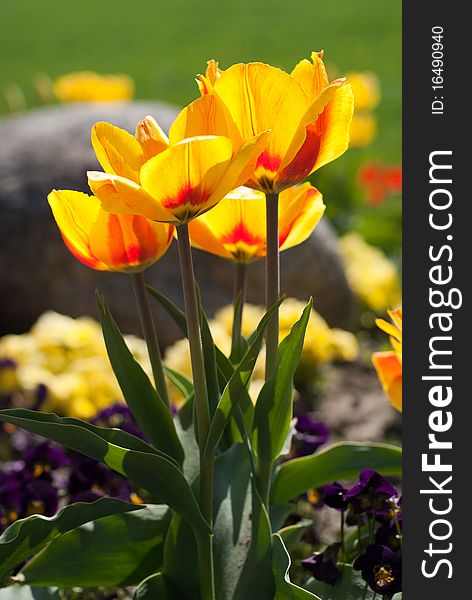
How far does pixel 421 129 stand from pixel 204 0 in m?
15.5

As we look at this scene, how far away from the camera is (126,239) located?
1.50m

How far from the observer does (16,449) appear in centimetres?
286

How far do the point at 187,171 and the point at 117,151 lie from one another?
0.13 metres

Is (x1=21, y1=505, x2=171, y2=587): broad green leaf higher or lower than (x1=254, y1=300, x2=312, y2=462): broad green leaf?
above

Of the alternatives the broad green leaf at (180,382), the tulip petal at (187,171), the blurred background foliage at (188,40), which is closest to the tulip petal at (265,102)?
the tulip petal at (187,171)

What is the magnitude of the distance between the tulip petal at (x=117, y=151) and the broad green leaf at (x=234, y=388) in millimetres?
273

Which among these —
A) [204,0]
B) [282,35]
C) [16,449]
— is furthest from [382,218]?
[204,0]

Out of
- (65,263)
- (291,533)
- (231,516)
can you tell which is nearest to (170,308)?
(231,516)

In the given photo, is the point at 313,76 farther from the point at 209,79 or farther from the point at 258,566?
the point at 258,566

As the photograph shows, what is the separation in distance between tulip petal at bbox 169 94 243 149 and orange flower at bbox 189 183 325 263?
26 centimetres

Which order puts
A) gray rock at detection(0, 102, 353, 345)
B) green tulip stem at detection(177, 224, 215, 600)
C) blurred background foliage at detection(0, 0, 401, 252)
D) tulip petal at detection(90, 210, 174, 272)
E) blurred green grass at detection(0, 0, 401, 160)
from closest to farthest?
green tulip stem at detection(177, 224, 215, 600) < tulip petal at detection(90, 210, 174, 272) < gray rock at detection(0, 102, 353, 345) < blurred background foliage at detection(0, 0, 401, 252) < blurred green grass at detection(0, 0, 401, 160)

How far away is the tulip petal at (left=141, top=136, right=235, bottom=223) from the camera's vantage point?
127cm

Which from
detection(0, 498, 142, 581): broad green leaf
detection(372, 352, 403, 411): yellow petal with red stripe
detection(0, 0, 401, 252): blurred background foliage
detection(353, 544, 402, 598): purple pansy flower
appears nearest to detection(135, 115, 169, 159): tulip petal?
detection(0, 498, 142, 581): broad green leaf

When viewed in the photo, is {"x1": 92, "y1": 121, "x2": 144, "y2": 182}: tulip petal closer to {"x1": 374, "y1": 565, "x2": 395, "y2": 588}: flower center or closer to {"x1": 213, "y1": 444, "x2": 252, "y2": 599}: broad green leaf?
{"x1": 213, "y1": 444, "x2": 252, "y2": 599}: broad green leaf
